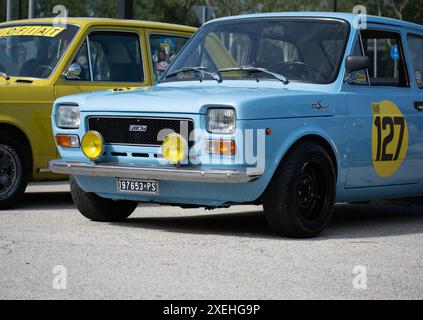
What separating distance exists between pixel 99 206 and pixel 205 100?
175cm

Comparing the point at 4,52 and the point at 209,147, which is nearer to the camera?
the point at 209,147

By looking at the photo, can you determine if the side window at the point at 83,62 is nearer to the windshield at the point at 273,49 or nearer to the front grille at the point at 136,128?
the windshield at the point at 273,49

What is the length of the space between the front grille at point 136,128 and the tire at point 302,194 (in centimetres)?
75

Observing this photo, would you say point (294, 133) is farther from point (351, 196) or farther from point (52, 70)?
point (52, 70)

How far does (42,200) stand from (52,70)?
1533 millimetres

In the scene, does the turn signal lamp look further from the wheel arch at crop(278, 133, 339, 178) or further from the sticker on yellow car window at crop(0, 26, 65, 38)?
the sticker on yellow car window at crop(0, 26, 65, 38)

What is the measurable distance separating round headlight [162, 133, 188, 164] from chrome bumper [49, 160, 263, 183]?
0.25 feet

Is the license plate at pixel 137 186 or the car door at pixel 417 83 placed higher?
the car door at pixel 417 83

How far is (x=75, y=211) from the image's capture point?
1120 cm

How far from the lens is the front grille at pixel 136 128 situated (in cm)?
890

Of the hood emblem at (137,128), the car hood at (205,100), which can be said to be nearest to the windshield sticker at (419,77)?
the car hood at (205,100)

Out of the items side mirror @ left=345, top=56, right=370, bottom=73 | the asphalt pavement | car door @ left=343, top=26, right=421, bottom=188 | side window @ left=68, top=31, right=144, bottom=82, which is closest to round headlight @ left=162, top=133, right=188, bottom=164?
the asphalt pavement

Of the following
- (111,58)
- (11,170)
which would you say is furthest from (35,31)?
(11,170)
